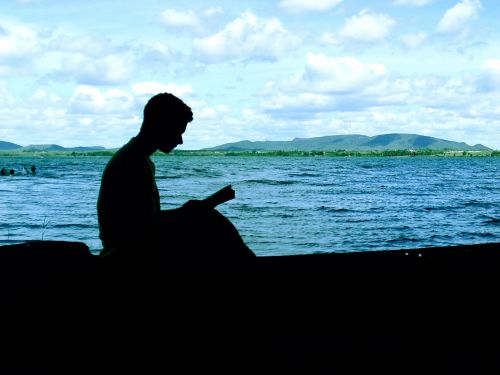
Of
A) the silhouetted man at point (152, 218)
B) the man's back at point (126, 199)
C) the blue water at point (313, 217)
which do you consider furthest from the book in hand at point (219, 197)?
the blue water at point (313, 217)

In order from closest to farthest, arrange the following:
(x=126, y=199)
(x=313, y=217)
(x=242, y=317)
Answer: (x=126, y=199), (x=242, y=317), (x=313, y=217)

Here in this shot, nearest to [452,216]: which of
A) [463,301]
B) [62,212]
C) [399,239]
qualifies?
[399,239]

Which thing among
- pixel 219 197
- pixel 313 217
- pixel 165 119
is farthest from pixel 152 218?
pixel 313 217

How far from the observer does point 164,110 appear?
10.1 feet

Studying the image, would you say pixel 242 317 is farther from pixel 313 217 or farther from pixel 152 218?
pixel 313 217

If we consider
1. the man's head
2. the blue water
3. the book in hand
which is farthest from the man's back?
the blue water

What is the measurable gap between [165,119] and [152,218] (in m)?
0.51

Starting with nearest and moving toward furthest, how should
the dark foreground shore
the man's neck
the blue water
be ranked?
the dark foreground shore < the man's neck < the blue water

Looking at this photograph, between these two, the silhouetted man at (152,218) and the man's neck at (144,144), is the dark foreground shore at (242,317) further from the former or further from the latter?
the man's neck at (144,144)

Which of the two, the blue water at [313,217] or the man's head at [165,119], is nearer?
the man's head at [165,119]

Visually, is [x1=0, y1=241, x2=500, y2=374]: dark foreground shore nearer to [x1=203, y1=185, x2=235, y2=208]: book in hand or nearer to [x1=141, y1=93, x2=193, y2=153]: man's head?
[x1=203, y1=185, x2=235, y2=208]: book in hand

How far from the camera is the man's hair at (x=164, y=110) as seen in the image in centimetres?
306

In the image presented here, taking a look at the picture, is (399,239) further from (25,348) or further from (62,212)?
(25,348)

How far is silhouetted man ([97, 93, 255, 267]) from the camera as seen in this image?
3.03 m
